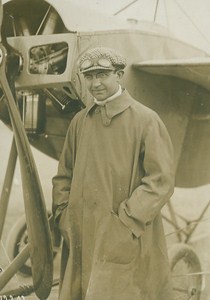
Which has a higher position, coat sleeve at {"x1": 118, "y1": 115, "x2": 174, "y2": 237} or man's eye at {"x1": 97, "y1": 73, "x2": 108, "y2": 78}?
man's eye at {"x1": 97, "y1": 73, "x2": 108, "y2": 78}

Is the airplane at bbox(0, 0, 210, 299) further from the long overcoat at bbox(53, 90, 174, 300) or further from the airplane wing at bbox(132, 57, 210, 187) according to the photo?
the long overcoat at bbox(53, 90, 174, 300)

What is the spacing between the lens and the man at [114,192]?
140 centimetres

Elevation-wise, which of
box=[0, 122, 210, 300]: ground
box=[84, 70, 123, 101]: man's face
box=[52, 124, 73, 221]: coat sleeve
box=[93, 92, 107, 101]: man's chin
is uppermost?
Answer: box=[84, 70, 123, 101]: man's face

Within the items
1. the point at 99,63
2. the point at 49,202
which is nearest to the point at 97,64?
the point at 99,63

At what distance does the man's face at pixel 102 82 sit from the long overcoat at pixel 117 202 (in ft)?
0.12

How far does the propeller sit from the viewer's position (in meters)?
1.45

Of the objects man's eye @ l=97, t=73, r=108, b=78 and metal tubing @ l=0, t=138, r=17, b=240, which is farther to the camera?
metal tubing @ l=0, t=138, r=17, b=240

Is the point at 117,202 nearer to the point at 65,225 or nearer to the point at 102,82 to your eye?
the point at 65,225

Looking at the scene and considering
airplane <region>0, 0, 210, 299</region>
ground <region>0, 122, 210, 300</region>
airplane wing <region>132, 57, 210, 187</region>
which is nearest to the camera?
airplane <region>0, 0, 210, 299</region>

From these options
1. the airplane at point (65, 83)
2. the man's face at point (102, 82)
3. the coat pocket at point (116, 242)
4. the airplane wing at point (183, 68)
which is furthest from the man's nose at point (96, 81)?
the coat pocket at point (116, 242)

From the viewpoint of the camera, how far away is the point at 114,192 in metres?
1.44

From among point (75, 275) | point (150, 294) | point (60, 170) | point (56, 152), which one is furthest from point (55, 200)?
point (56, 152)

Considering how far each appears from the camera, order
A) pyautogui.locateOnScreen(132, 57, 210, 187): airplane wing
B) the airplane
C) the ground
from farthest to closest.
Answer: the ground < pyautogui.locateOnScreen(132, 57, 210, 187): airplane wing < the airplane

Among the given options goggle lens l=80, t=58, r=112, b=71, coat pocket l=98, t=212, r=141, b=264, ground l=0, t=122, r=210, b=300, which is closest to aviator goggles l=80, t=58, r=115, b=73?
goggle lens l=80, t=58, r=112, b=71
